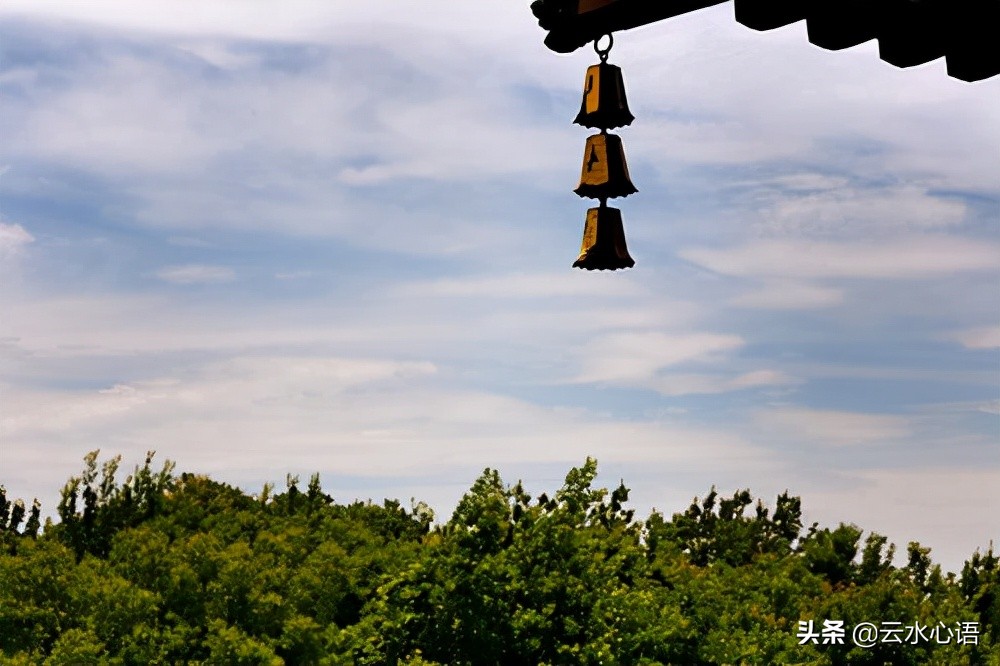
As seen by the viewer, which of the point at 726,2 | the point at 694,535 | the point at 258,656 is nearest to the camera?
the point at 726,2

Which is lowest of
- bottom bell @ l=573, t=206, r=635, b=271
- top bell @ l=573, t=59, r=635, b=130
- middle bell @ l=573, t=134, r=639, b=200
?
bottom bell @ l=573, t=206, r=635, b=271

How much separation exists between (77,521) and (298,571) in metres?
7.70

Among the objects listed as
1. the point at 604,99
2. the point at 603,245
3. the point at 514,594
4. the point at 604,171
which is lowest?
the point at 514,594

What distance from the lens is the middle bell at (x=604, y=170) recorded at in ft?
27.6

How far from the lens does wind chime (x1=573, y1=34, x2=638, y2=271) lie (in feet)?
27.5

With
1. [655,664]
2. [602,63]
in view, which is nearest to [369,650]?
[655,664]

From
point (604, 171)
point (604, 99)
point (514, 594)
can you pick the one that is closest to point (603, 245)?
point (604, 171)

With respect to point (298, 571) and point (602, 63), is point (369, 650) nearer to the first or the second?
point (298, 571)

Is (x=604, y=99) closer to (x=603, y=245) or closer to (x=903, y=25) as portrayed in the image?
(x=603, y=245)

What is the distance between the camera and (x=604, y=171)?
8422 mm

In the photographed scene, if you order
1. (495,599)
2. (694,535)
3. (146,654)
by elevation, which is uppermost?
(694,535)

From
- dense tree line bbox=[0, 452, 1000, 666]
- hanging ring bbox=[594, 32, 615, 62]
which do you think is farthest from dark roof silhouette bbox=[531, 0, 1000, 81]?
dense tree line bbox=[0, 452, 1000, 666]

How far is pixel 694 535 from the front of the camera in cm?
2233

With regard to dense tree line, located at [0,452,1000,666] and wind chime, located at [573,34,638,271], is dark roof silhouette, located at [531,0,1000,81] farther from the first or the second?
dense tree line, located at [0,452,1000,666]
